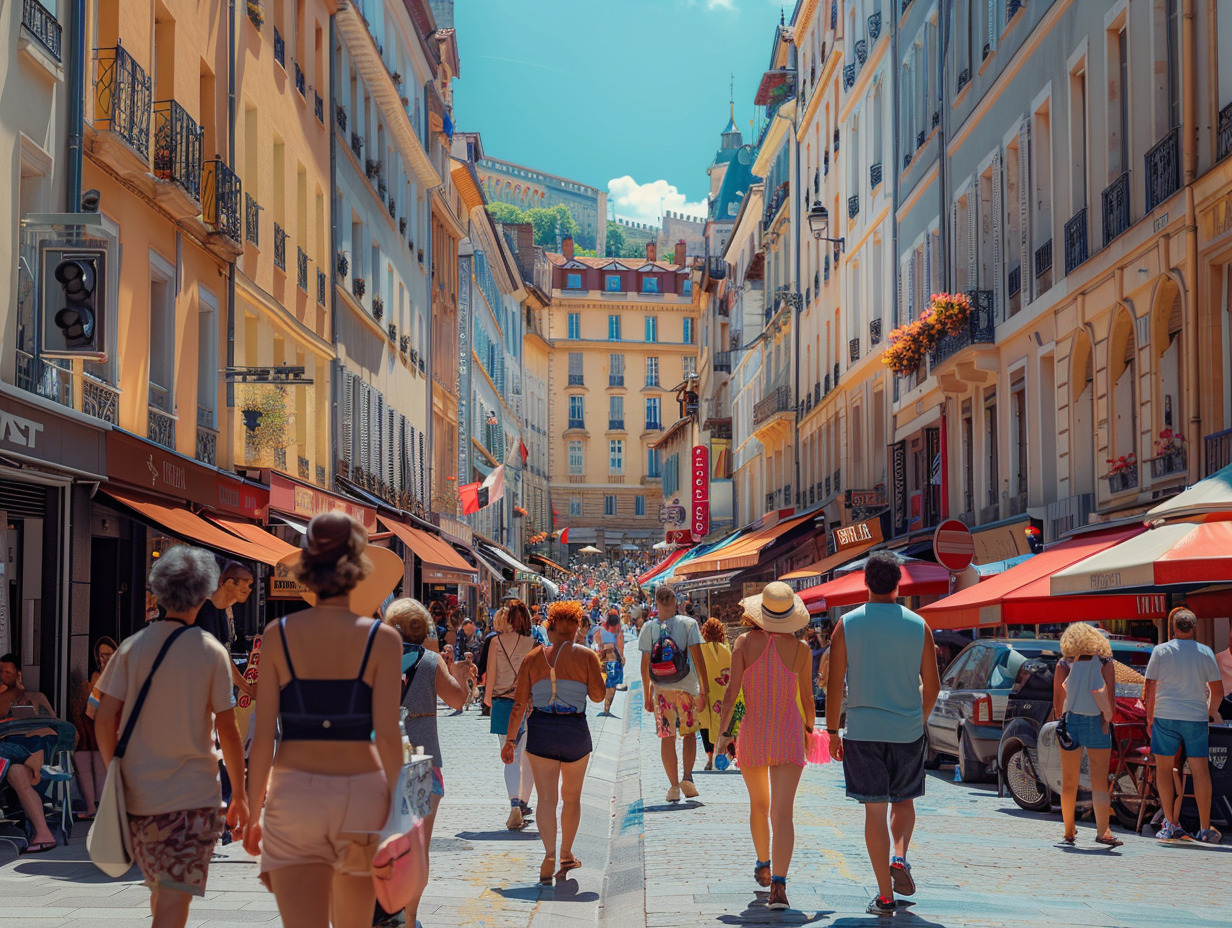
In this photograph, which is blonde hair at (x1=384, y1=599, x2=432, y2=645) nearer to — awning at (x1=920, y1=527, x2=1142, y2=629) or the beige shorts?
the beige shorts

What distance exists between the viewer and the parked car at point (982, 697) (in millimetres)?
14859

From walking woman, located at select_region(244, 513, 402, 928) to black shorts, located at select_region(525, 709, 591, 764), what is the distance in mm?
4082

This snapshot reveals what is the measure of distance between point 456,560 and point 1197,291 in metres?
19.8

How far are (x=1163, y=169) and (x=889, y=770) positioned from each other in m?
10.5

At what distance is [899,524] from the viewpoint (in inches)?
1239

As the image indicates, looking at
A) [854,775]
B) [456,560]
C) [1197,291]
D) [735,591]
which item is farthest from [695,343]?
[854,775]

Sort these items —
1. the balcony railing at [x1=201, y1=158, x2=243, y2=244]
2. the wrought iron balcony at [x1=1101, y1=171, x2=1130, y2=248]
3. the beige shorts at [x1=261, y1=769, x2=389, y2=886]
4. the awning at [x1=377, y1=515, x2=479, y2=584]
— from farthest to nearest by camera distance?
1. the awning at [x1=377, y1=515, x2=479, y2=584]
2. the balcony railing at [x1=201, y1=158, x2=243, y2=244]
3. the wrought iron balcony at [x1=1101, y1=171, x2=1130, y2=248]
4. the beige shorts at [x1=261, y1=769, x2=389, y2=886]

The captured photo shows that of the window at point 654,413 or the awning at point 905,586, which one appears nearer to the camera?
the awning at point 905,586

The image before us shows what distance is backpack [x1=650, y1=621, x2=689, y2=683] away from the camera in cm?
1402

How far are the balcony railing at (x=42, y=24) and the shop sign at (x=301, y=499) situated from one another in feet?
21.7

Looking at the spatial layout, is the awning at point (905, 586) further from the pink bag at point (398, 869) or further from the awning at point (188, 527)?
the pink bag at point (398, 869)

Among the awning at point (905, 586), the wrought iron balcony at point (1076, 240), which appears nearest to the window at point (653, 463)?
the awning at point (905, 586)

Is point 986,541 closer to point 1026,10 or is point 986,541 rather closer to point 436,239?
point 1026,10

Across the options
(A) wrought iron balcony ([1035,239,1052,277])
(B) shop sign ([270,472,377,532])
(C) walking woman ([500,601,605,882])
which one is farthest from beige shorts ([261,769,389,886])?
(A) wrought iron balcony ([1035,239,1052,277])
